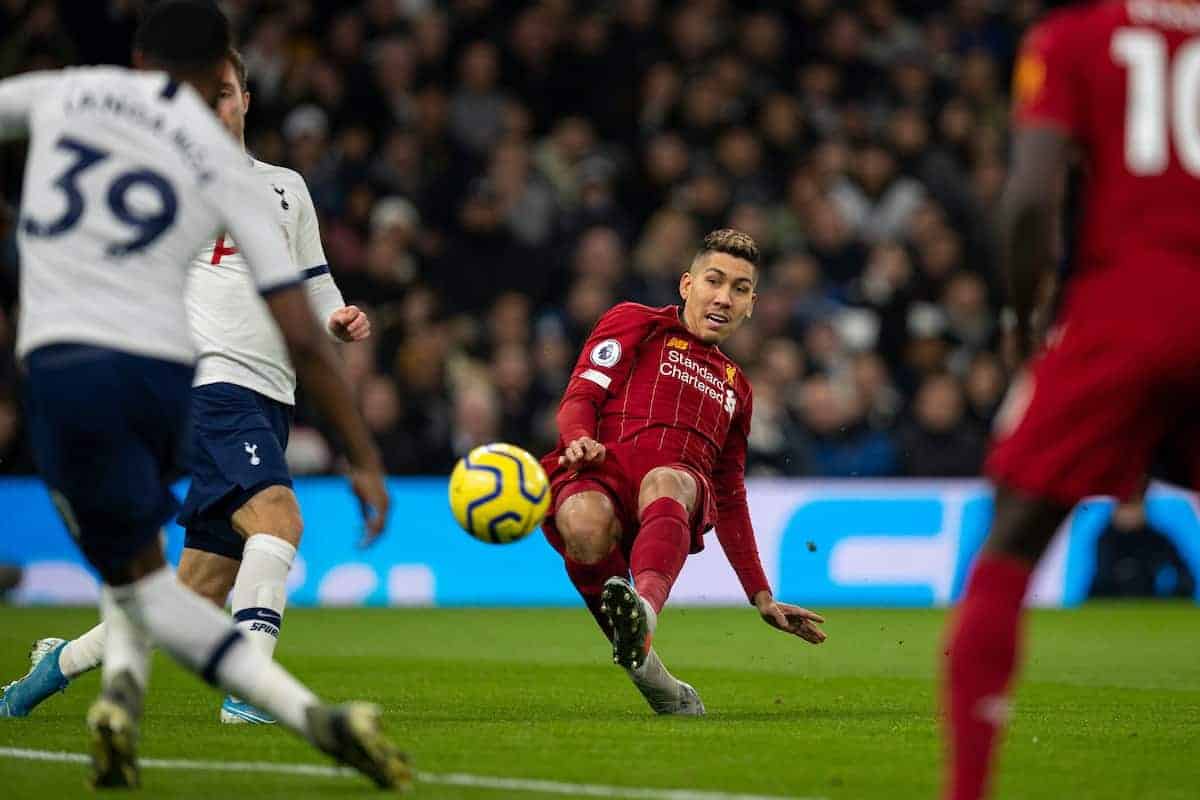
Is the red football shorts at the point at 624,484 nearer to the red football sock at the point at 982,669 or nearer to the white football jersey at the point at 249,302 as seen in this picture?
the white football jersey at the point at 249,302

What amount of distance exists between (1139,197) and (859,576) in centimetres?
1096

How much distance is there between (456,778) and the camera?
5262 millimetres

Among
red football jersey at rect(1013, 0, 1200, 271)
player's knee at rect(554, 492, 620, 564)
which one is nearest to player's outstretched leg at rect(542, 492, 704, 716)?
player's knee at rect(554, 492, 620, 564)

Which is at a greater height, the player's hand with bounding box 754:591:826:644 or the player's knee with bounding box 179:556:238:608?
the player's hand with bounding box 754:591:826:644

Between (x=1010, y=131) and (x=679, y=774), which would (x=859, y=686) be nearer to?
(x=679, y=774)

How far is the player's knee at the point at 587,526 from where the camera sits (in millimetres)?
7266

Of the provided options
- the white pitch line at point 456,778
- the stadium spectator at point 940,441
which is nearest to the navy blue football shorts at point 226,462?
the white pitch line at point 456,778

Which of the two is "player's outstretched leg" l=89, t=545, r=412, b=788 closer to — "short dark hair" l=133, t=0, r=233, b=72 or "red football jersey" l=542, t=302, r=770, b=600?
"short dark hair" l=133, t=0, r=233, b=72

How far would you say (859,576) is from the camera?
14.9 metres

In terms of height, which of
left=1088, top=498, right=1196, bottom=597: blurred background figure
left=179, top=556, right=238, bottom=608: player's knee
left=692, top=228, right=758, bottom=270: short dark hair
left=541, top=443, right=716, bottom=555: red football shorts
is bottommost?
left=1088, top=498, right=1196, bottom=597: blurred background figure

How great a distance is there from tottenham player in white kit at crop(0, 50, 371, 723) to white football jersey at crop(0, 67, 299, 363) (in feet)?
6.35

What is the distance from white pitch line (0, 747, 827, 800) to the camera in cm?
490

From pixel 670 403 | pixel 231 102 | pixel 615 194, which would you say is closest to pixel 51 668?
pixel 231 102

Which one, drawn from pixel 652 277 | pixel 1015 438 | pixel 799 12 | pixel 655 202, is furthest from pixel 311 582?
pixel 1015 438
